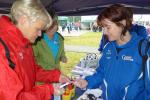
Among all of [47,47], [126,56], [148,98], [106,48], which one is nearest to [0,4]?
[47,47]

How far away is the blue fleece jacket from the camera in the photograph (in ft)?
8.23

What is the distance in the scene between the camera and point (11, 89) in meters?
1.91

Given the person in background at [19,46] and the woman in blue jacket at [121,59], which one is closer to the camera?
the person in background at [19,46]

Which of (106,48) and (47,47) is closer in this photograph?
(106,48)

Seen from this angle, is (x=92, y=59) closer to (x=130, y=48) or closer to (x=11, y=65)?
(x=130, y=48)

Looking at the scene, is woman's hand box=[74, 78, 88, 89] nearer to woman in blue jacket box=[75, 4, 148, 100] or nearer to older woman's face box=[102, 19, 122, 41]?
woman in blue jacket box=[75, 4, 148, 100]

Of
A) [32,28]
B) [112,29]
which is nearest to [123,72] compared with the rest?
[112,29]

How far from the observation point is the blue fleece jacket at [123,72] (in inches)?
98.7

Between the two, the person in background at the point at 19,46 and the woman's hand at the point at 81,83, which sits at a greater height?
the person in background at the point at 19,46

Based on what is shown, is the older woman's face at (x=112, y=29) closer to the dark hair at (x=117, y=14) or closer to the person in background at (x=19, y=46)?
the dark hair at (x=117, y=14)

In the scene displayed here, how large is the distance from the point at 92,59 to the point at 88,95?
5.27 ft

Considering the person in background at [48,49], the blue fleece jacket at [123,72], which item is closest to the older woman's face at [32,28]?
the blue fleece jacket at [123,72]

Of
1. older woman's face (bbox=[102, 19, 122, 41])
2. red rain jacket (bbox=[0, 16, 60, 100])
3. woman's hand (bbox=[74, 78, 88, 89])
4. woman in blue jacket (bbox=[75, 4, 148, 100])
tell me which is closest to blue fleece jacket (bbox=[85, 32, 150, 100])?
woman in blue jacket (bbox=[75, 4, 148, 100])

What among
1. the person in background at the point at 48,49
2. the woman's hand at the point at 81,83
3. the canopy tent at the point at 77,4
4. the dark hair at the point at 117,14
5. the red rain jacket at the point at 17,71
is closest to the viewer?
the red rain jacket at the point at 17,71
